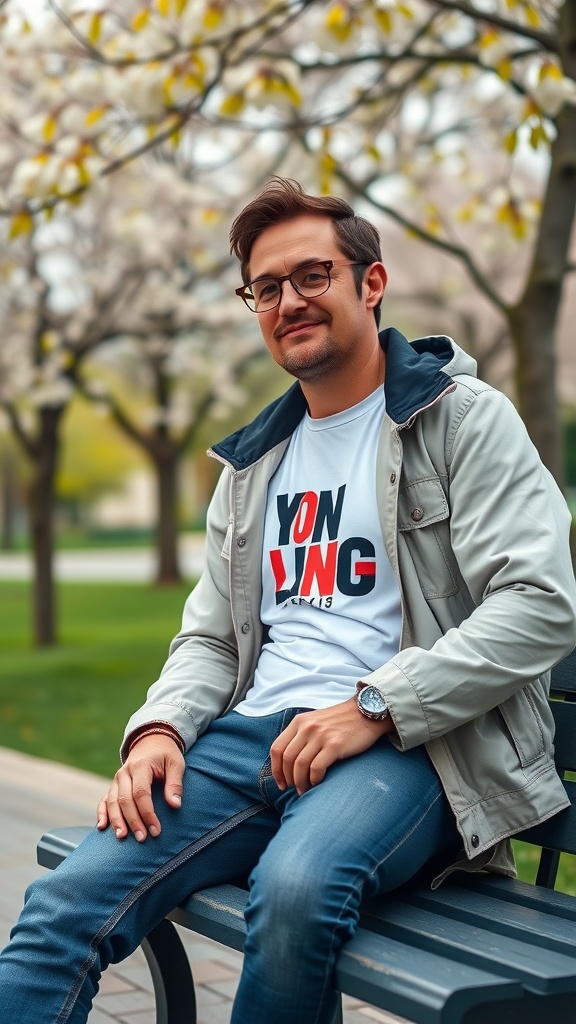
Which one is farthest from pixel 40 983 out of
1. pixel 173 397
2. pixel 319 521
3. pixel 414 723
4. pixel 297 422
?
pixel 173 397

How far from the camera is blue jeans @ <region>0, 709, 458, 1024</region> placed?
234 cm

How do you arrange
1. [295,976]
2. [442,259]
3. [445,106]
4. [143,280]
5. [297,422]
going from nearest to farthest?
[295,976], [297,422], [143,280], [445,106], [442,259]

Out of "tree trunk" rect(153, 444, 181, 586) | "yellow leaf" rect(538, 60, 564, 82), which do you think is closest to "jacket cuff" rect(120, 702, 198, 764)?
"yellow leaf" rect(538, 60, 564, 82)

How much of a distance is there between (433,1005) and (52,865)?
130 cm

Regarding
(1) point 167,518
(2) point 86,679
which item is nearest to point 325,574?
(2) point 86,679

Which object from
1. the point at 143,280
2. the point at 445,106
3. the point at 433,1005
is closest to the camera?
the point at 433,1005

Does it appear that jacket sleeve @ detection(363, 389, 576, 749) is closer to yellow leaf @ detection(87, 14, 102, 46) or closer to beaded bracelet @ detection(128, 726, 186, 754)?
beaded bracelet @ detection(128, 726, 186, 754)

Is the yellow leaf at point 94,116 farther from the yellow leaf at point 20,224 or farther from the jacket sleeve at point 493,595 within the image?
the jacket sleeve at point 493,595

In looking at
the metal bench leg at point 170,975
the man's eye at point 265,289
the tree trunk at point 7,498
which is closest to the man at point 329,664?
the man's eye at point 265,289

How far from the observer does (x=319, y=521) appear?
302 centimetres

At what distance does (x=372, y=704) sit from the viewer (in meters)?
2.60

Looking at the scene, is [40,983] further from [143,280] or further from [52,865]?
[143,280]

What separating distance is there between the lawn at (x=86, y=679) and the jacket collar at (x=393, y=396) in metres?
2.33

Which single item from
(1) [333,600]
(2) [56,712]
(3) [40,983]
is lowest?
(2) [56,712]
